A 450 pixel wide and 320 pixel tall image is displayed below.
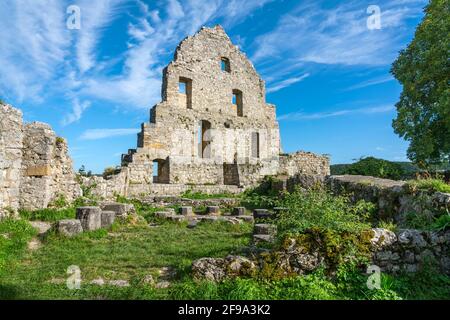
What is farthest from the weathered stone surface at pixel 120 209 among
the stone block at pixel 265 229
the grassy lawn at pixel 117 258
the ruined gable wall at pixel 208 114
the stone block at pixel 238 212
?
the ruined gable wall at pixel 208 114

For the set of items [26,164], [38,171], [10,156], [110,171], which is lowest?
[38,171]

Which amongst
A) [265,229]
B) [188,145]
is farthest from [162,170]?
[265,229]

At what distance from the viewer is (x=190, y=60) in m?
22.4

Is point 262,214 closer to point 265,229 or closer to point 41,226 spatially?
point 265,229

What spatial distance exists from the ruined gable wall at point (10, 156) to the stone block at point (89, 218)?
2087 mm

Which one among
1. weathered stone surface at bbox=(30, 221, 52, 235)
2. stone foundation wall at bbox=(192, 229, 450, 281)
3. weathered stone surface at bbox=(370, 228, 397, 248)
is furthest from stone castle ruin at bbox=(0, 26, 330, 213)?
weathered stone surface at bbox=(370, 228, 397, 248)

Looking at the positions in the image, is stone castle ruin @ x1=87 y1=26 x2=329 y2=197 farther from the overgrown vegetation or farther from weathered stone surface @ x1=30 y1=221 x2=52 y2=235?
weathered stone surface @ x1=30 y1=221 x2=52 y2=235

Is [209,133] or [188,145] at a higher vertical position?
[209,133]

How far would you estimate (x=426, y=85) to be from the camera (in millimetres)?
17281

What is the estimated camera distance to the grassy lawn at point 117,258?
16.0 feet

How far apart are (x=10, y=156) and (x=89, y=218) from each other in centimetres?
321

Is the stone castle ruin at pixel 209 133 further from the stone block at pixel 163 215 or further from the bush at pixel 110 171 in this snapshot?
the stone block at pixel 163 215

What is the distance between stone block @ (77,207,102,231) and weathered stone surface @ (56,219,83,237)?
0.40 m

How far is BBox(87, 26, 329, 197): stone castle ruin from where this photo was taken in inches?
750
